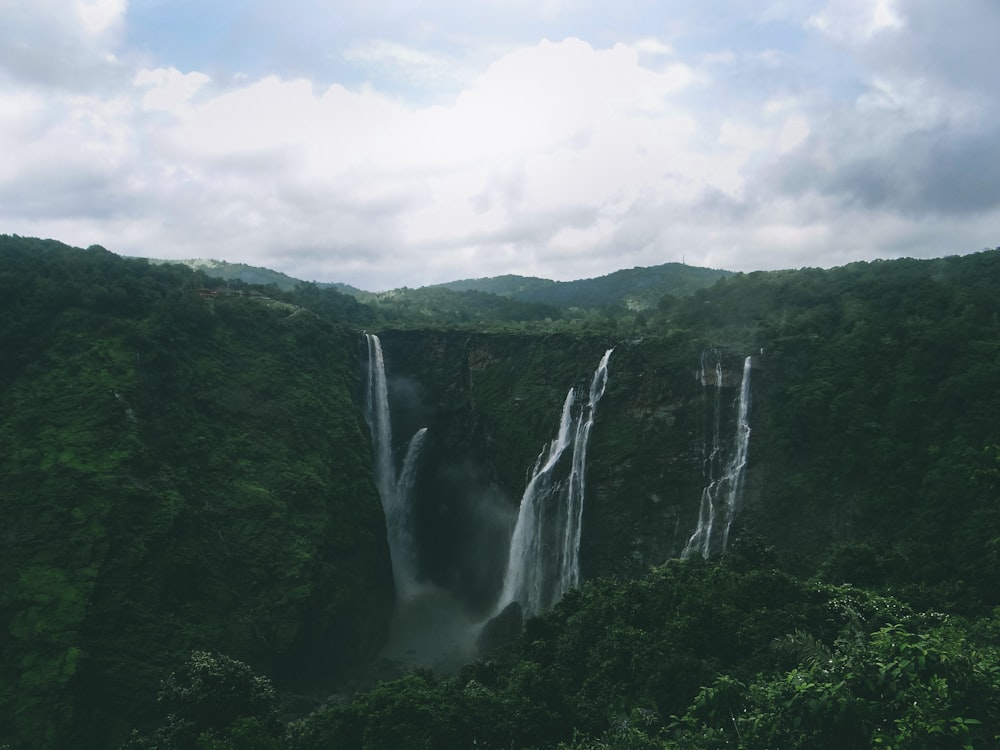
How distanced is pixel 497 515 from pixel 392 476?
23.2 feet

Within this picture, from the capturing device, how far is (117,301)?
29.0 meters

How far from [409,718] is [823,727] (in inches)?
325

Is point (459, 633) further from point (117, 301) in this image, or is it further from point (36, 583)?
point (117, 301)

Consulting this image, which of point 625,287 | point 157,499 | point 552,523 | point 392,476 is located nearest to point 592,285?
point 625,287

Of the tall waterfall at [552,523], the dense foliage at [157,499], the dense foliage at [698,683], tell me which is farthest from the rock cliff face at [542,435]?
the dense foliage at [698,683]

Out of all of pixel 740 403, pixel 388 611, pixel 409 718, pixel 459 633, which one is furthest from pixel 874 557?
pixel 388 611

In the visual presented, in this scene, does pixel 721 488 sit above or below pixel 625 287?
below

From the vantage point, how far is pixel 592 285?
3533 inches

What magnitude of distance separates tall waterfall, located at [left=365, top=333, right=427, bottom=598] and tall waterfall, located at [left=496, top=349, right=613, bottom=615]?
6790 millimetres

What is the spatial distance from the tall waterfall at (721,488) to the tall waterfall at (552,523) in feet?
15.8

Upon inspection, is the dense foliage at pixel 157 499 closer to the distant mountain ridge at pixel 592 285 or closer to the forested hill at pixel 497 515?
the forested hill at pixel 497 515

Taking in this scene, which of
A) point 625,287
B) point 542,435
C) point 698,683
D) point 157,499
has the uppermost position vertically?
point 625,287

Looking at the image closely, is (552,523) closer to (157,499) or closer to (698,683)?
(157,499)

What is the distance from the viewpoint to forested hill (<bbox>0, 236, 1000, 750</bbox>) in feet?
40.3
